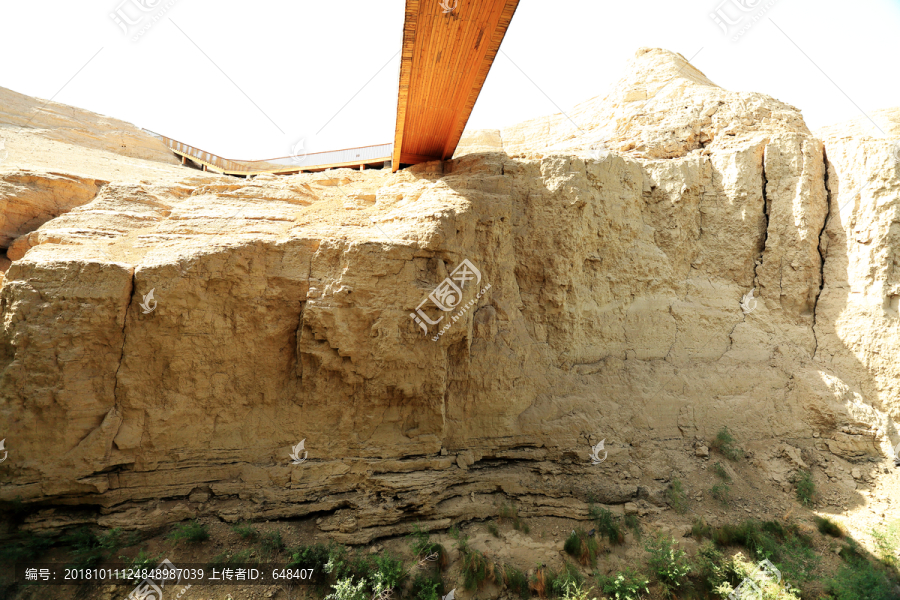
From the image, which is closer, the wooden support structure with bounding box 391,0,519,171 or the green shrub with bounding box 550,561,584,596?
the wooden support structure with bounding box 391,0,519,171

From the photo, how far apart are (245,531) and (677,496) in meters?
7.22

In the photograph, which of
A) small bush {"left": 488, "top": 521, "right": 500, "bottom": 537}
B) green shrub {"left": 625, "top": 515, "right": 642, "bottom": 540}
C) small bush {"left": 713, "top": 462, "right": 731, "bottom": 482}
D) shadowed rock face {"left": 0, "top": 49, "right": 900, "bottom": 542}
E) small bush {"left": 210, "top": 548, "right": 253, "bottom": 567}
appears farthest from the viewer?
small bush {"left": 713, "top": 462, "right": 731, "bottom": 482}

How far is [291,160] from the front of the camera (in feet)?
51.8

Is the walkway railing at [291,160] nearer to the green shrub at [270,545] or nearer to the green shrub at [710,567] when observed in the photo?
the green shrub at [270,545]

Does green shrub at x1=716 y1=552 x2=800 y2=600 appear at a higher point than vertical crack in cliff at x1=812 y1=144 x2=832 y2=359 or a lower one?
lower

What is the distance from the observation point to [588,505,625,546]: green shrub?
6508mm

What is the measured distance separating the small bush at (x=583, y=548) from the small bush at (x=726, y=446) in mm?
3440

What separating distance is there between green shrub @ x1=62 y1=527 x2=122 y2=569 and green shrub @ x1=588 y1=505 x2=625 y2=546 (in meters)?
7.12

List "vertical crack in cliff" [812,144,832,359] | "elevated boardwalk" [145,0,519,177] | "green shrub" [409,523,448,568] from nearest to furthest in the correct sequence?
1. "elevated boardwalk" [145,0,519,177]
2. "green shrub" [409,523,448,568]
3. "vertical crack in cliff" [812,144,832,359]

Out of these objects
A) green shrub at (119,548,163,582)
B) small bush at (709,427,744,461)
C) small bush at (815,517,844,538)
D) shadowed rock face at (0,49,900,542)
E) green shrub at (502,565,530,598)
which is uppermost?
shadowed rock face at (0,49,900,542)

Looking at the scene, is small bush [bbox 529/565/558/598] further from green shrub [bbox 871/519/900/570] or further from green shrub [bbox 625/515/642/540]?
green shrub [bbox 871/519/900/570]

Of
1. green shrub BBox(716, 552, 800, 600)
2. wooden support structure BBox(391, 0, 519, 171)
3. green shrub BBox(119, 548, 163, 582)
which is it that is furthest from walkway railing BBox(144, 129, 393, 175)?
green shrub BBox(716, 552, 800, 600)

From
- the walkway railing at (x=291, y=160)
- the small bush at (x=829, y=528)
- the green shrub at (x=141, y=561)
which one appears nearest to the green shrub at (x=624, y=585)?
the small bush at (x=829, y=528)

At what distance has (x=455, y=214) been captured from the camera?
6.84 metres
